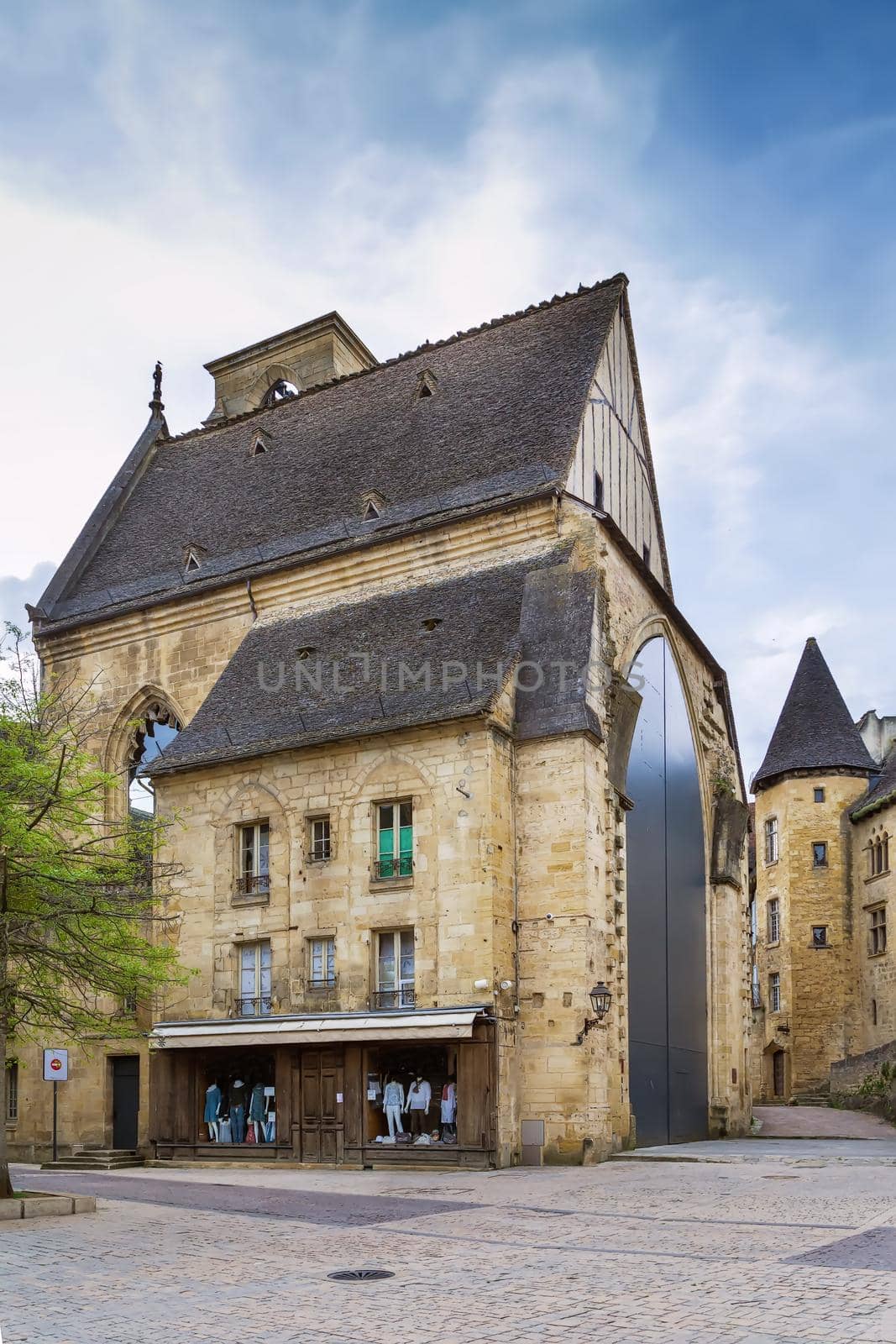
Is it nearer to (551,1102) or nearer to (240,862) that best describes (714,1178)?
(551,1102)

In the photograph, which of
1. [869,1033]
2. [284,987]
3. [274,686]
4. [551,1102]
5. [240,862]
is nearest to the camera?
[551,1102]

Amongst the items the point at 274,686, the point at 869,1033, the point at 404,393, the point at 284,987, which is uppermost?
the point at 404,393

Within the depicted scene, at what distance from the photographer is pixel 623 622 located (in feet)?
78.2

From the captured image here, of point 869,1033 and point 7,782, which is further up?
point 7,782

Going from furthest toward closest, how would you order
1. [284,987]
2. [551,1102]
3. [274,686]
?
[274,686] → [284,987] → [551,1102]

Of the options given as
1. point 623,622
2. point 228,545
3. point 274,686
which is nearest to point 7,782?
point 274,686

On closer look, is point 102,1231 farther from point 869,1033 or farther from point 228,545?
point 869,1033

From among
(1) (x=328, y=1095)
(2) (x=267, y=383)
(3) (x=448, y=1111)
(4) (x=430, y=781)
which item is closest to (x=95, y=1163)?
(1) (x=328, y=1095)

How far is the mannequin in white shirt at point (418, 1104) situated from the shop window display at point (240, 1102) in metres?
2.36

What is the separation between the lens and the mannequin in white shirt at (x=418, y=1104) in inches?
779

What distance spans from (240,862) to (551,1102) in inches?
266

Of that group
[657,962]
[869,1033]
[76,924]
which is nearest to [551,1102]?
[657,962]

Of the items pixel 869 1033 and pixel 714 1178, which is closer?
pixel 714 1178

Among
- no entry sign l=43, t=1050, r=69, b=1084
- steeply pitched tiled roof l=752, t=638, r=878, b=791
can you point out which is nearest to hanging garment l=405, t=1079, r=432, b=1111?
no entry sign l=43, t=1050, r=69, b=1084
